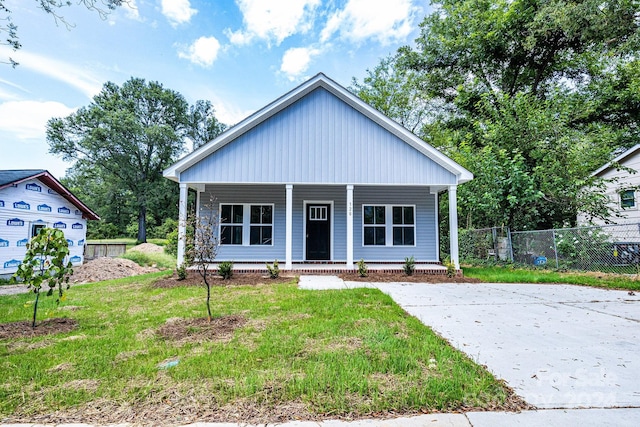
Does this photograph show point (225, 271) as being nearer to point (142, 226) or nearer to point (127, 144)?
point (142, 226)

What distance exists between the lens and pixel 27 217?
11.4m

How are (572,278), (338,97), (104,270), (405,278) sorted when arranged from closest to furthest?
(572,278), (405,278), (338,97), (104,270)

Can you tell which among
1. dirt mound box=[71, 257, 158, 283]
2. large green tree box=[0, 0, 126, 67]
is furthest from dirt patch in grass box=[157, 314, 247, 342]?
dirt mound box=[71, 257, 158, 283]

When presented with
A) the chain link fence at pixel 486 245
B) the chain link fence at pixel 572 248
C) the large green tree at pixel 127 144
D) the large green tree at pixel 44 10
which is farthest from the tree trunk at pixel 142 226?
the chain link fence at pixel 572 248

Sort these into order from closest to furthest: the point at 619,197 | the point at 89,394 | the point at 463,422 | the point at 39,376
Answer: the point at 463,422, the point at 89,394, the point at 39,376, the point at 619,197

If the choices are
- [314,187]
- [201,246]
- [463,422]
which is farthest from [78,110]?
[463,422]

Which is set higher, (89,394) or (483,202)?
(483,202)

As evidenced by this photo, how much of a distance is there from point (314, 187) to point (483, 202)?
6435mm

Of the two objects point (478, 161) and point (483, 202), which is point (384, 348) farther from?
point (478, 161)

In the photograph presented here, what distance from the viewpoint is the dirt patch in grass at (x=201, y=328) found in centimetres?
362

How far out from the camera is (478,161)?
1195cm

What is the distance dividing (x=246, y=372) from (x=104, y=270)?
1181 centimetres

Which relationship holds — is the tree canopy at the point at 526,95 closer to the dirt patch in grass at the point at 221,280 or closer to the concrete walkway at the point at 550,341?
the concrete walkway at the point at 550,341

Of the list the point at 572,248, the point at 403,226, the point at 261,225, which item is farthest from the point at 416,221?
the point at 261,225
